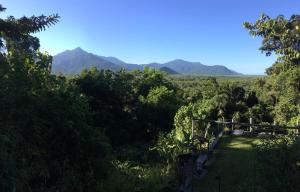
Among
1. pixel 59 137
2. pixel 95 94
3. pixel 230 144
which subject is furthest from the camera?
pixel 95 94

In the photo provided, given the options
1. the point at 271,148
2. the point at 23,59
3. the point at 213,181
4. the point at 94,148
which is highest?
the point at 23,59

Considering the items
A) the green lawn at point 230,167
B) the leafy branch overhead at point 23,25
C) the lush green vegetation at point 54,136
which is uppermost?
the leafy branch overhead at point 23,25

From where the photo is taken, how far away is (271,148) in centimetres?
696

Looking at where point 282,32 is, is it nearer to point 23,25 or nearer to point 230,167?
point 230,167

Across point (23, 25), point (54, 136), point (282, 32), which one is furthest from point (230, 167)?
point (23, 25)

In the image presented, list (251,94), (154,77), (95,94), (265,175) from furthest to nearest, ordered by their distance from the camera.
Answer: (251,94) → (154,77) → (95,94) → (265,175)

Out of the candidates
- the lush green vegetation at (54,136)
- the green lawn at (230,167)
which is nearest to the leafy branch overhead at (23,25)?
the lush green vegetation at (54,136)

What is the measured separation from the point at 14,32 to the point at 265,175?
22.4 ft

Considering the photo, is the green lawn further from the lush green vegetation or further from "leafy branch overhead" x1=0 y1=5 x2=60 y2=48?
"leafy branch overhead" x1=0 y1=5 x2=60 y2=48

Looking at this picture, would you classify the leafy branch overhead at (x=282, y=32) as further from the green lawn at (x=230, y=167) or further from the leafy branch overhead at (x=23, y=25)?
the leafy branch overhead at (x=23, y=25)

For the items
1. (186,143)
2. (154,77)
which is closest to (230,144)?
(186,143)

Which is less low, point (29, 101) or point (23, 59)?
point (23, 59)

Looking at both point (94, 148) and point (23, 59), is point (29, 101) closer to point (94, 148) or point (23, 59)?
point (23, 59)

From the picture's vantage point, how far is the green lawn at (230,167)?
1225 centimetres
